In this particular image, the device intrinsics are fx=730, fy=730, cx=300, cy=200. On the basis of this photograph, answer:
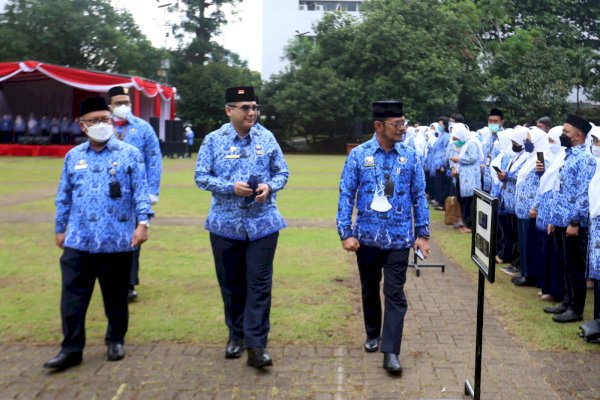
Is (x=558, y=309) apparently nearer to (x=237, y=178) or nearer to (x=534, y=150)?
(x=534, y=150)

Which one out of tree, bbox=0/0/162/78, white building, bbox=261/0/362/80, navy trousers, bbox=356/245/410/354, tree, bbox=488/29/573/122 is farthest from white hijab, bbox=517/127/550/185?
A: white building, bbox=261/0/362/80

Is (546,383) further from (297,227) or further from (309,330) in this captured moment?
(297,227)

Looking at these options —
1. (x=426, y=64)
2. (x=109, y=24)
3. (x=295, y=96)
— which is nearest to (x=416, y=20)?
(x=426, y=64)

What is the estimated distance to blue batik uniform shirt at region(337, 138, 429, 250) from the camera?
17.0ft

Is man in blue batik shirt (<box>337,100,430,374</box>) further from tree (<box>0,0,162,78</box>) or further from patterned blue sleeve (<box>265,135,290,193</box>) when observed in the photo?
tree (<box>0,0,162,78</box>)

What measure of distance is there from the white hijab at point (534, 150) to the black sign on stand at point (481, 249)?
347 cm

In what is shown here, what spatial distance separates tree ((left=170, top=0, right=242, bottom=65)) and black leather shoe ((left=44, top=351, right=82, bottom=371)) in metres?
48.3

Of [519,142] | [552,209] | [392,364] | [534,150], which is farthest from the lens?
[519,142]

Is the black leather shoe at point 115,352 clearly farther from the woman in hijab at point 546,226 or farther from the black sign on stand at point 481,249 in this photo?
the woman in hijab at point 546,226

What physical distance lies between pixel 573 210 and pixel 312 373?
2880 mm

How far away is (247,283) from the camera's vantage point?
17.4ft

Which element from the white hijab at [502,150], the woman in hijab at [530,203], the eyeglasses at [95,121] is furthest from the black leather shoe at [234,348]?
the white hijab at [502,150]

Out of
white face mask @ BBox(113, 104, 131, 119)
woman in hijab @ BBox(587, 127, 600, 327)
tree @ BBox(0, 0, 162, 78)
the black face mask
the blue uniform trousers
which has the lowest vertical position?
the blue uniform trousers

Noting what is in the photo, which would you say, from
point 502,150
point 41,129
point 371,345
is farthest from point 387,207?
point 41,129
